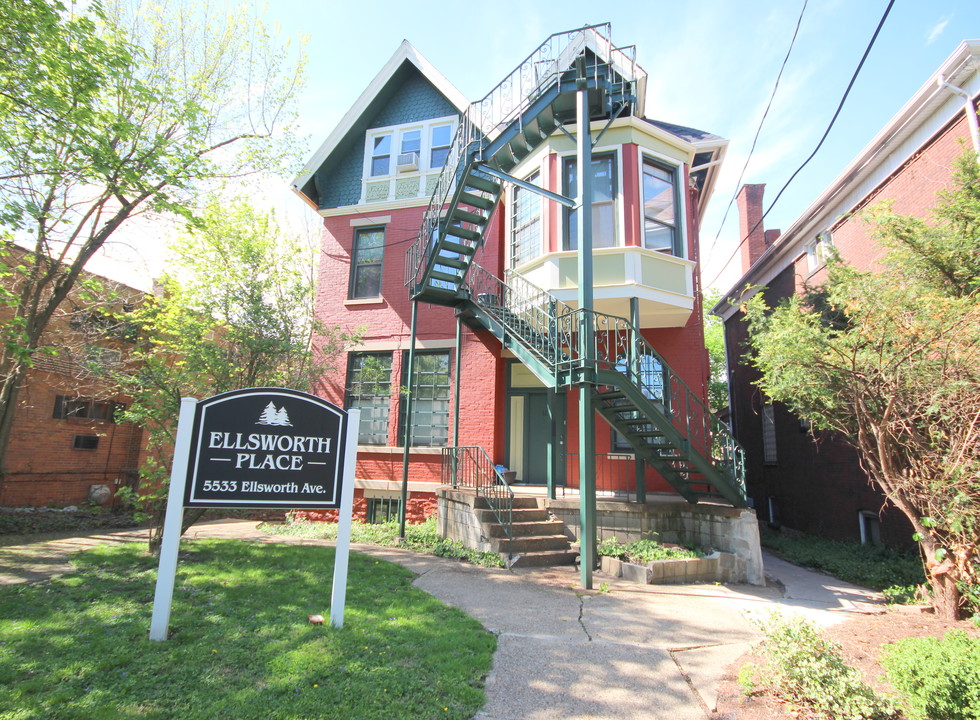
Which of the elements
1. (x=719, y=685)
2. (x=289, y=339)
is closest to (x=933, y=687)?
(x=719, y=685)

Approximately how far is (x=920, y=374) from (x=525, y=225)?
25.3 ft

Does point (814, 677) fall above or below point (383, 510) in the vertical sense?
below

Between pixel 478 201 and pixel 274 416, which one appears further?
pixel 478 201

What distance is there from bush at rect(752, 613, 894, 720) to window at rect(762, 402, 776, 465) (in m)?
12.4

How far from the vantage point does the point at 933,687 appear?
9.95 ft

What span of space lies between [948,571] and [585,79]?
25.8ft

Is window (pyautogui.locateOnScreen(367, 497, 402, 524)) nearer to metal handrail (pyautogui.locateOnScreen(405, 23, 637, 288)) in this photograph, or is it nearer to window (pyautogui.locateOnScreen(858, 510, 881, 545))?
metal handrail (pyautogui.locateOnScreen(405, 23, 637, 288))

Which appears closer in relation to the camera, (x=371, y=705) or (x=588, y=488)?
(x=371, y=705)

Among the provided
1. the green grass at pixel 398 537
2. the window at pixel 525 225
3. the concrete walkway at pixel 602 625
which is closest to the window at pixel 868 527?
the concrete walkway at pixel 602 625

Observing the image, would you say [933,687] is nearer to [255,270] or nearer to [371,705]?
[371,705]

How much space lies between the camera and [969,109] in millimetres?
7836

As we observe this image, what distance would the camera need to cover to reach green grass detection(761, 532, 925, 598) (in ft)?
24.9

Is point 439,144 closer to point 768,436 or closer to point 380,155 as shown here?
point 380,155

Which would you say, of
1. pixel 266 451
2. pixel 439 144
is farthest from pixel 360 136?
pixel 266 451
